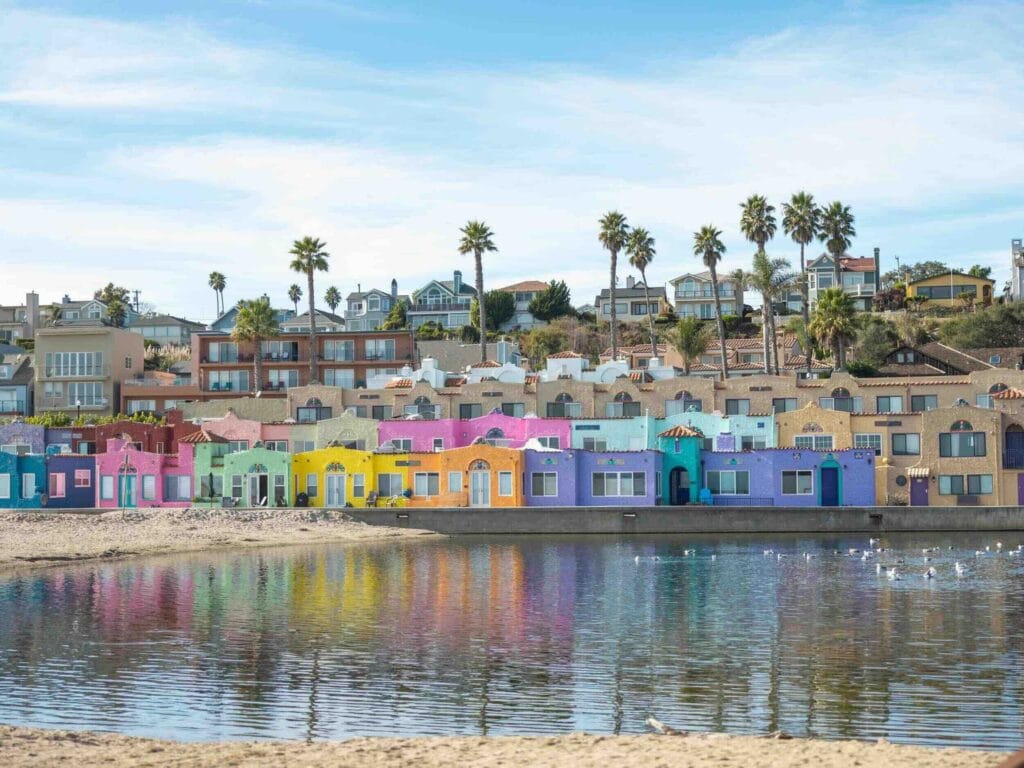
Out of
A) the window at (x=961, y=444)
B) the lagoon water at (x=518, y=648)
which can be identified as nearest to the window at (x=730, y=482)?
the window at (x=961, y=444)

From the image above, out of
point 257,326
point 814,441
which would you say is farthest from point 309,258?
point 814,441

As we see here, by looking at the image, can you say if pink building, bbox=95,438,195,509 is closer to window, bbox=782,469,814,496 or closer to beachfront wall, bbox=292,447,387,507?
beachfront wall, bbox=292,447,387,507

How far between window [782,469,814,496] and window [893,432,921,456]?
551 centimetres

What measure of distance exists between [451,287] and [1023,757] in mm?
156261

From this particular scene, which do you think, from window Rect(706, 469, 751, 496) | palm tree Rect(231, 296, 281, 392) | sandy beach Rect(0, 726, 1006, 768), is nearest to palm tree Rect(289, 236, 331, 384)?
palm tree Rect(231, 296, 281, 392)

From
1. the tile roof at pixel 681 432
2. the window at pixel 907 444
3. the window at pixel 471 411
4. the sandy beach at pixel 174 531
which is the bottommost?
the sandy beach at pixel 174 531

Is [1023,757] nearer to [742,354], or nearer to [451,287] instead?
[742,354]

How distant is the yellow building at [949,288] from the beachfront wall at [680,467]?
251ft

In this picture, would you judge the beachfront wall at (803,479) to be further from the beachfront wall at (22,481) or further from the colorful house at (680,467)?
the beachfront wall at (22,481)

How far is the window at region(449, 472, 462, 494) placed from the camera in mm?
78000

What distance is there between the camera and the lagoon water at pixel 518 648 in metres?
24.8

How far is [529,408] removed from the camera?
290 ft

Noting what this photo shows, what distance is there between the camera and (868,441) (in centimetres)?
7969

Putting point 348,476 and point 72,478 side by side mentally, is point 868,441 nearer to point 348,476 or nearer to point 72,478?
point 348,476
